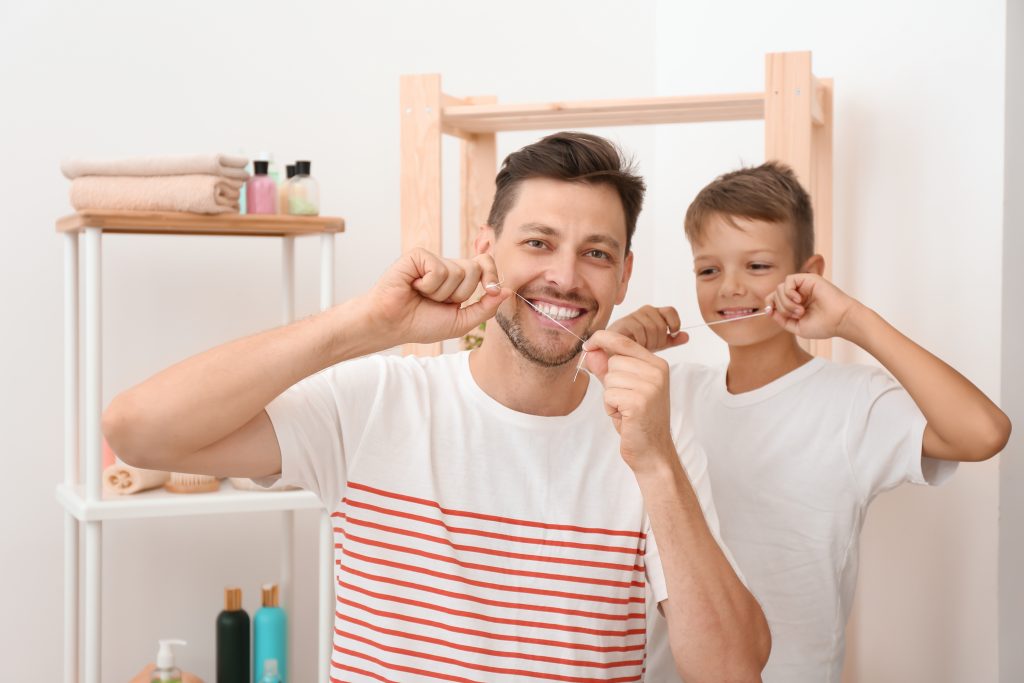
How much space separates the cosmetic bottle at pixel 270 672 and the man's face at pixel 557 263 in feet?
3.53

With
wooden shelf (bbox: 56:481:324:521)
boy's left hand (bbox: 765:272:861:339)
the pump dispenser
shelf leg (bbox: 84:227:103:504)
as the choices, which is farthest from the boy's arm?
the pump dispenser

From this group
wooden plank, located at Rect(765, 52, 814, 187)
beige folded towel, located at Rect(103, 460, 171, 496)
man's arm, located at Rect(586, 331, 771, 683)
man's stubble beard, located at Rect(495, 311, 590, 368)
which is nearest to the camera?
man's arm, located at Rect(586, 331, 771, 683)

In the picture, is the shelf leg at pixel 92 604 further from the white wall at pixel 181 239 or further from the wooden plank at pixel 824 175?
the wooden plank at pixel 824 175

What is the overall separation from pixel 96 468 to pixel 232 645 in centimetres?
52

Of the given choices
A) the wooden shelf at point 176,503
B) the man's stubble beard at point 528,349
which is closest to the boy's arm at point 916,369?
the man's stubble beard at point 528,349

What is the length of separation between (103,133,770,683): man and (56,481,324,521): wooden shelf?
0.68 m

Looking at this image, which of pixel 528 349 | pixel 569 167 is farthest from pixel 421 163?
A: pixel 528 349

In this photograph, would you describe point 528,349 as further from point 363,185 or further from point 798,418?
point 363,185

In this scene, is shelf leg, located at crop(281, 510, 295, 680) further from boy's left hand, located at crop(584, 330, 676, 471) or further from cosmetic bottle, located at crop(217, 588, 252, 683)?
boy's left hand, located at crop(584, 330, 676, 471)

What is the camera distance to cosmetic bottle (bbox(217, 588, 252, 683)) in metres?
2.18

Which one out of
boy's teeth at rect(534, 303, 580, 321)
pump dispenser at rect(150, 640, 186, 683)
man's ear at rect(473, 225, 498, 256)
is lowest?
pump dispenser at rect(150, 640, 186, 683)

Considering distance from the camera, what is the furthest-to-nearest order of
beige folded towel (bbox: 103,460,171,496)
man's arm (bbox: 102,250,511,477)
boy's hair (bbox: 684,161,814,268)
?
beige folded towel (bbox: 103,460,171,496) → boy's hair (bbox: 684,161,814,268) → man's arm (bbox: 102,250,511,477)

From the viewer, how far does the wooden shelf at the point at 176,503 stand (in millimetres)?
1929

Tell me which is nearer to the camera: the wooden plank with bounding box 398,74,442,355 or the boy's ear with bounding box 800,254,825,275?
the boy's ear with bounding box 800,254,825,275
